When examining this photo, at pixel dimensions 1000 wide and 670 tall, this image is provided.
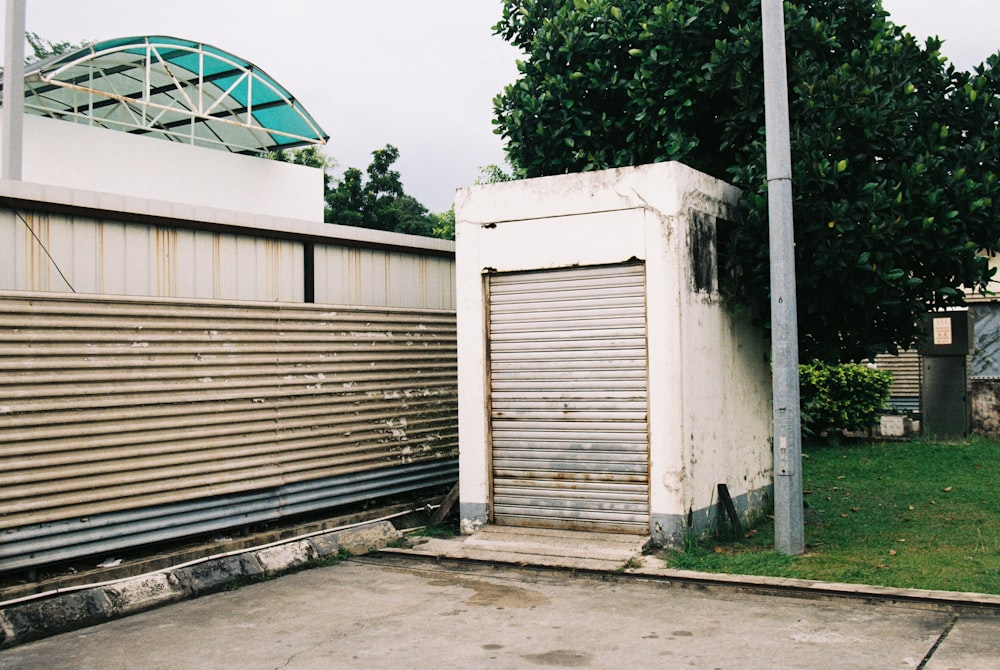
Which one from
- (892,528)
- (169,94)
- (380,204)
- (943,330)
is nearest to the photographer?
(892,528)

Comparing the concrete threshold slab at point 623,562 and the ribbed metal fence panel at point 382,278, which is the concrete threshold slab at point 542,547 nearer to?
the concrete threshold slab at point 623,562

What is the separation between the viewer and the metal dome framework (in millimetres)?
20422

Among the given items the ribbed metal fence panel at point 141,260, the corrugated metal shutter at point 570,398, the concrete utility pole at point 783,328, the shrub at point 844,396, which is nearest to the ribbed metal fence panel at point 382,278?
the ribbed metal fence panel at point 141,260

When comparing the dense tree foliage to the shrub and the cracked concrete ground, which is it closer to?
the shrub

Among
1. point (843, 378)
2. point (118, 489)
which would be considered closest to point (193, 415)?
point (118, 489)

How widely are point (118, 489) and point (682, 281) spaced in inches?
201

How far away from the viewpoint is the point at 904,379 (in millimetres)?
18922

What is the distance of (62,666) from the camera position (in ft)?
18.7

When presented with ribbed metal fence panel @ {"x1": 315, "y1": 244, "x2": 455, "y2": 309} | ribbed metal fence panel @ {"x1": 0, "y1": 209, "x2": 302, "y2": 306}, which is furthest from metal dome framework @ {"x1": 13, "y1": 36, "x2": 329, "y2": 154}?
ribbed metal fence panel @ {"x1": 0, "y1": 209, "x2": 302, "y2": 306}

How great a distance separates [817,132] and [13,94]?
26.8 feet

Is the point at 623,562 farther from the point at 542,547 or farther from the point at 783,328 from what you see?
the point at 783,328

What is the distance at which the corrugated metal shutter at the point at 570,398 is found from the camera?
8.71 m

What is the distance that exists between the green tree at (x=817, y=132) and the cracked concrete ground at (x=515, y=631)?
368 centimetres

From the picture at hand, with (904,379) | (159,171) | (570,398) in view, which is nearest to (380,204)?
(159,171)
